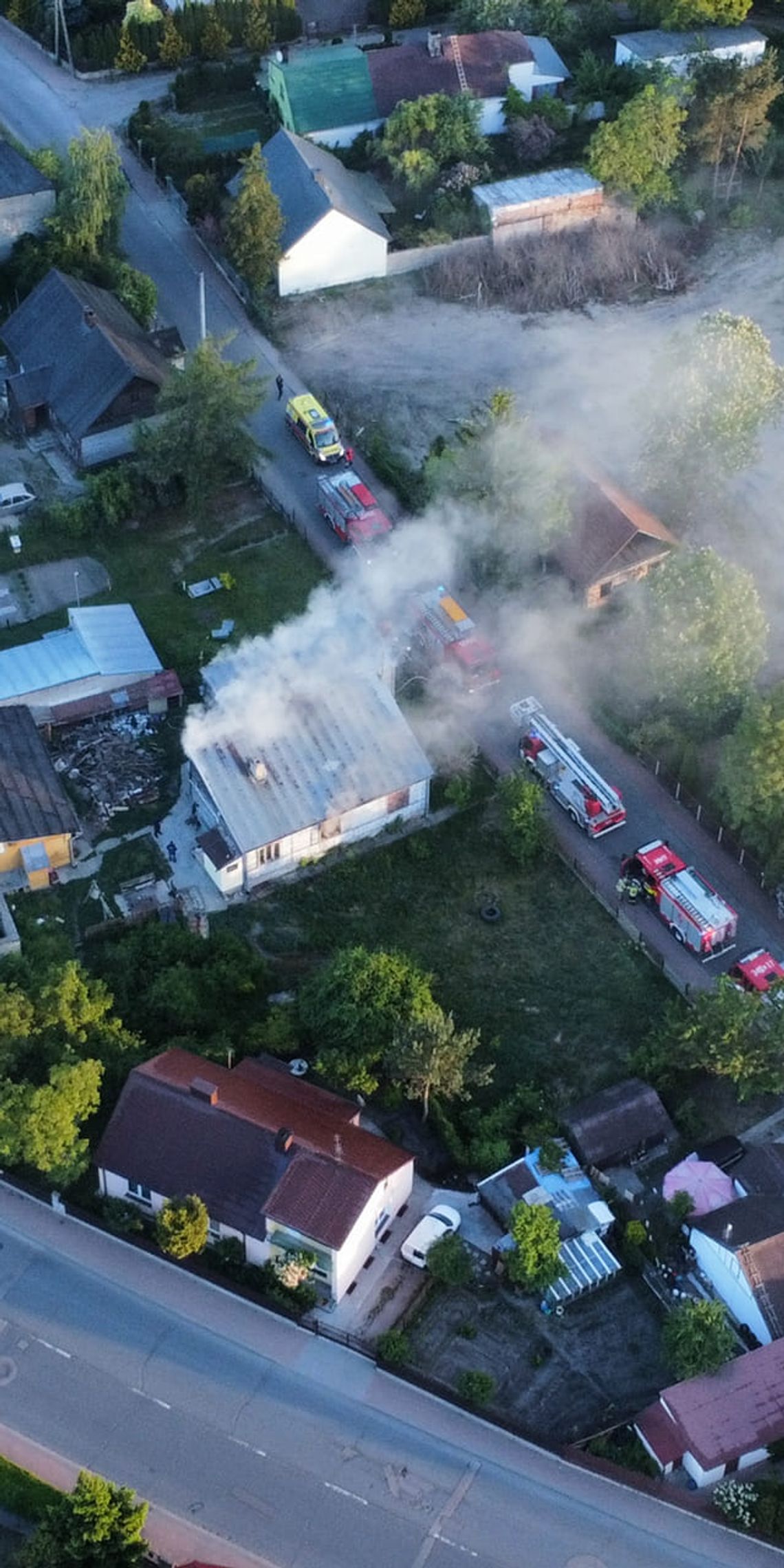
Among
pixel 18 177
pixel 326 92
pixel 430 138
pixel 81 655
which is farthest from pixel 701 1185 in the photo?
pixel 326 92

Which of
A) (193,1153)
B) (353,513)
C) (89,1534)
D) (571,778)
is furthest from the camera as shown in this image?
(353,513)

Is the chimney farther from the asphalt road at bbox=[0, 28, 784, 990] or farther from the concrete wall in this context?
the concrete wall

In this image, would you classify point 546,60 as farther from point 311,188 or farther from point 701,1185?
point 701,1185

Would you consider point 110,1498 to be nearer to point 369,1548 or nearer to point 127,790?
point 369,1548

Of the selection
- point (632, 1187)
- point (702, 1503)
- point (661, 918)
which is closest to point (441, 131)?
point (661, 918)

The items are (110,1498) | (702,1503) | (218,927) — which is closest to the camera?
(110,1498)

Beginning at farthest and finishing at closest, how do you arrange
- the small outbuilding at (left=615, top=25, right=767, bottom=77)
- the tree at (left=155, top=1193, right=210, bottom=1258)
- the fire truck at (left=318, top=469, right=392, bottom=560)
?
the small outbuilding at (left=615, top=25, right=767, bottom=77) → the fire truck at (left=318, top=469, right=392, bottom=560) → the tree at (left=155, top=1193, right=210, bottom=1258)

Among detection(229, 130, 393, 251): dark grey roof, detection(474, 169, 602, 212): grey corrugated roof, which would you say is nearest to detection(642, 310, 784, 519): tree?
detection(474, 169, 602, 212): grey corrugated roof
